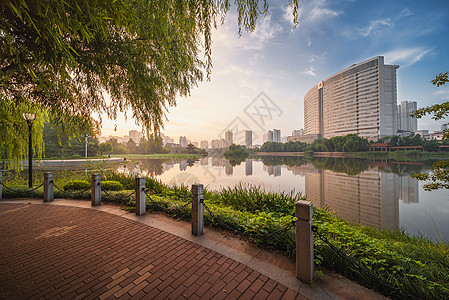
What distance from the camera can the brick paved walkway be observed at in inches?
101

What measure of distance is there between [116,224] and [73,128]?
286 cm

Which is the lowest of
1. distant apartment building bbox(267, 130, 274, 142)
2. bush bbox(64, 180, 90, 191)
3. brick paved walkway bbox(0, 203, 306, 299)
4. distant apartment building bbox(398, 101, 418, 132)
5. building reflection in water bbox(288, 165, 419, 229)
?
building reflection in water bbox(288, 165, 419, 229)

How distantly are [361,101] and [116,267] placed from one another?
402 feet

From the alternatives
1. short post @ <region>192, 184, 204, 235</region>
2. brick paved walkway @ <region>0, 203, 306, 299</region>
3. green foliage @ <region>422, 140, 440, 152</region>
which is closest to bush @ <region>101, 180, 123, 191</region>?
brick paved walkway @ <region>0, 203, 306, 299</region>

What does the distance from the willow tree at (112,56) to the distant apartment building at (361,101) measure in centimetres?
11119

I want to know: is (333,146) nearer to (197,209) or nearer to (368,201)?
(368,201)

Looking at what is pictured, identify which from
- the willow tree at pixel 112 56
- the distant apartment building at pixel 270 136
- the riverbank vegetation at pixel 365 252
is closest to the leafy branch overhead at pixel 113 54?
the willow tree at pixel 112 56

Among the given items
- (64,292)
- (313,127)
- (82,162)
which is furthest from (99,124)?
(313,127)

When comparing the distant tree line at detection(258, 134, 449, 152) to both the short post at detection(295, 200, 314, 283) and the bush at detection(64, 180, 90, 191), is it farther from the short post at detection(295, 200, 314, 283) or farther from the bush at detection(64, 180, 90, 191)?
the bush at detection(64, 180, 90, 191)

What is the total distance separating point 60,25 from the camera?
1.89m

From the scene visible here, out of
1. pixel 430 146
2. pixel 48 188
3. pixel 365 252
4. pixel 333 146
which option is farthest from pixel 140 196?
pixel 333 146

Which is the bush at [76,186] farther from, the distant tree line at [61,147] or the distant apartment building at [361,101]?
the distant apartment building at [361,101]

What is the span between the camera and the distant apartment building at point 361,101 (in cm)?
8806

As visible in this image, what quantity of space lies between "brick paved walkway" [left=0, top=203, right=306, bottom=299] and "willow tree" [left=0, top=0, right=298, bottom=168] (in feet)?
9.28
